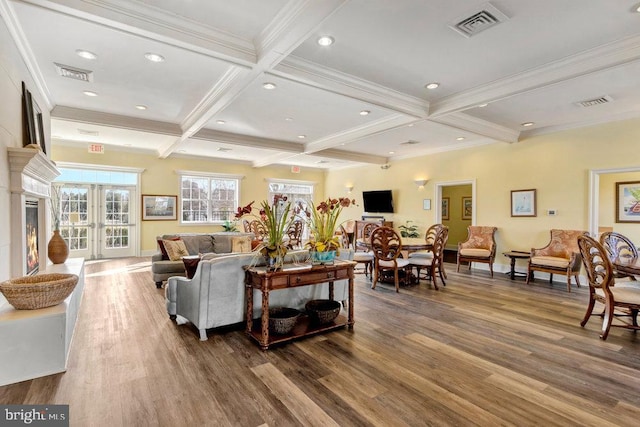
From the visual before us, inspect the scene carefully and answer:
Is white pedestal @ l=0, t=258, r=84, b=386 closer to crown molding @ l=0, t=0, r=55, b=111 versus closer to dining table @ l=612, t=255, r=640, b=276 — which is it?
crown molding @ l=0, t=0, r=55, b=111

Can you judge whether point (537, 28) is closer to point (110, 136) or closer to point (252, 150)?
point (252, 150)

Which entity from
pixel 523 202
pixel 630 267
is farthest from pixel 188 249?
pixel 523 202

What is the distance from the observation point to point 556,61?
347cm

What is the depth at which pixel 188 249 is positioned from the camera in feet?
19.6

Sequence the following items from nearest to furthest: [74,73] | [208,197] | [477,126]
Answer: [74,73] < [477,126] < [208,197]

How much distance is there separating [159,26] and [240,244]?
4.18 metres

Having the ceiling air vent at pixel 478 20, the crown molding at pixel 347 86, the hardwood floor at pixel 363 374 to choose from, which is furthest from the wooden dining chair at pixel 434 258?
the ceiling air vent at pixel 478 20

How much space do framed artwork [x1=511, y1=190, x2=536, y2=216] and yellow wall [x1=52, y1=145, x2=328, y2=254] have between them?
23.3 feet

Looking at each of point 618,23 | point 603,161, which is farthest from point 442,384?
point 603,161

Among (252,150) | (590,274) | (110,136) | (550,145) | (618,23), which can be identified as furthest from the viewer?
(252,150)

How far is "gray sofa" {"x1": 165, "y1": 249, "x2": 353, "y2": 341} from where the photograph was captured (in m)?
3.08

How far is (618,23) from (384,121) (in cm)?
316

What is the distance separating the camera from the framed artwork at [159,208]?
28.2 ft

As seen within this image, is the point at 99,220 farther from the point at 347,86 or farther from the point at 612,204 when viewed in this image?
the point at 612,204
